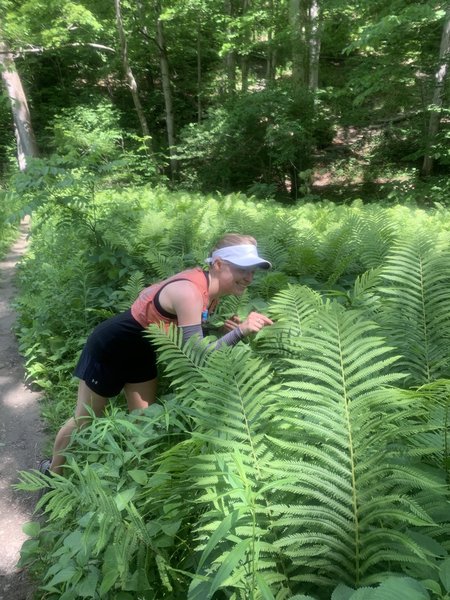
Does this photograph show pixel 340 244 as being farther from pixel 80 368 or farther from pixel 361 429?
pixel 361 429

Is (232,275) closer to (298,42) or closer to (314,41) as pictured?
(298,42)

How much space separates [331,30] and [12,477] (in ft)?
56.4

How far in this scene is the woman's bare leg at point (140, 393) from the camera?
307 centimetres

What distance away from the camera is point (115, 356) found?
2861mm

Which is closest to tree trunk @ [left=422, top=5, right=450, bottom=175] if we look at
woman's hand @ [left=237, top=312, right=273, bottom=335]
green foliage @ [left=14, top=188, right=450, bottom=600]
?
green foliage @ [left=14, top=188, right=450, bottom=600]

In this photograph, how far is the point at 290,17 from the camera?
14.6 meters

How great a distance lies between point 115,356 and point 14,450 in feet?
5.20

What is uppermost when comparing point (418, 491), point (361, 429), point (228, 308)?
point (361, 429)

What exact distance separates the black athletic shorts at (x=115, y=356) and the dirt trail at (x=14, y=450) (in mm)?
1029

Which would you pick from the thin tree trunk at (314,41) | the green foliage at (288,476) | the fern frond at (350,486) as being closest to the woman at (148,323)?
the green foliage at (288,476)

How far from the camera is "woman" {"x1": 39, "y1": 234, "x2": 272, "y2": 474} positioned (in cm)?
251

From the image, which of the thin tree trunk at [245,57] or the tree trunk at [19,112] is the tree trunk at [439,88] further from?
the tree trunk at [19,112]

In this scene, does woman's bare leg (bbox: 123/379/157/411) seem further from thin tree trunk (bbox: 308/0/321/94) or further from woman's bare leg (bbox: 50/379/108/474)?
thin tree trunk (bbox: 308/0/321/94)

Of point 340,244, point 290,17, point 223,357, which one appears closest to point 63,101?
point 290,17
